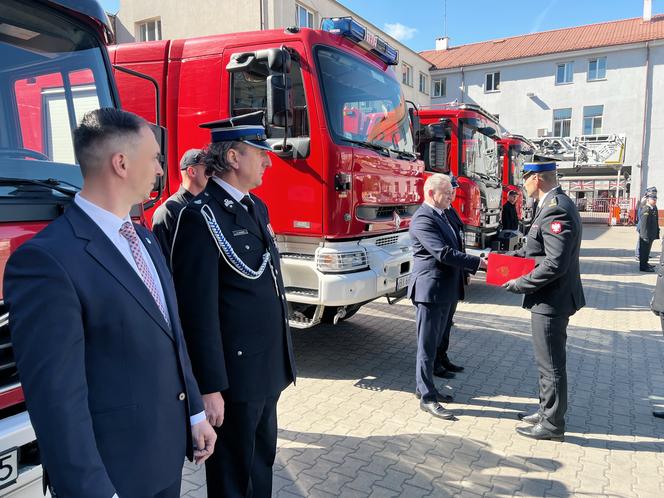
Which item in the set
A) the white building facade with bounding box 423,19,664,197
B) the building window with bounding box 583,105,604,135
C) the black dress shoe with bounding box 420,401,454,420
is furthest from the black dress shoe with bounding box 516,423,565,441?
the building window with bounding box 583,105,604,135

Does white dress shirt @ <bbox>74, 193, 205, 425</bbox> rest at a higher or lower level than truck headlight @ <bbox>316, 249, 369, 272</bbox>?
higher

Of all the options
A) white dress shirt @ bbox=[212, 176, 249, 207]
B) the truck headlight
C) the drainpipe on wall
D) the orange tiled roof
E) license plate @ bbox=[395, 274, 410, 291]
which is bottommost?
license plate @ bbox=[395, 274, 410, 291]

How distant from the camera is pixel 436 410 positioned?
400 centimetres

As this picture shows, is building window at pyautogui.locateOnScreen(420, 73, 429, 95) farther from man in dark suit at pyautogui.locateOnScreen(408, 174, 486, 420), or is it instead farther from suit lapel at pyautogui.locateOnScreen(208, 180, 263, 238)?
suit lapel at pyautogui.locateOnScreen(208, 180, 263, 238)

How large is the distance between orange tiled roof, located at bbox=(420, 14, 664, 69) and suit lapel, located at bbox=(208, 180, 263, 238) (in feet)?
107

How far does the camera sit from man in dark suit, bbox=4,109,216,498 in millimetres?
1245

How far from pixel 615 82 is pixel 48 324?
33.7 metres

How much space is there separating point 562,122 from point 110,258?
33.4 m

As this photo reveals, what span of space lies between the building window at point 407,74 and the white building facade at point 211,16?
7.34 metres

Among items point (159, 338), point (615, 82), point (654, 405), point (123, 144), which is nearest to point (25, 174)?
point (123, 144)

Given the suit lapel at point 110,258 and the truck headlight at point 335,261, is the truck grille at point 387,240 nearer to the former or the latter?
the truck headlight at point 335,261

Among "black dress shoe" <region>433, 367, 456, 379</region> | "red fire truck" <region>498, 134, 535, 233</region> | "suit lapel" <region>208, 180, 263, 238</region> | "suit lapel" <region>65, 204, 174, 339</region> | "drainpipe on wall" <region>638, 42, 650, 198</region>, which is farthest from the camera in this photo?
"drainpipe on wall" <region>638, 42, 650, 198</region>

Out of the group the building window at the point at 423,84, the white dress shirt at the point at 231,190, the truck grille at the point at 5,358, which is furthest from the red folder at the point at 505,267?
the building window at the point at 423,84

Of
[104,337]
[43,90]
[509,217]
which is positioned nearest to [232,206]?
[104,337]
